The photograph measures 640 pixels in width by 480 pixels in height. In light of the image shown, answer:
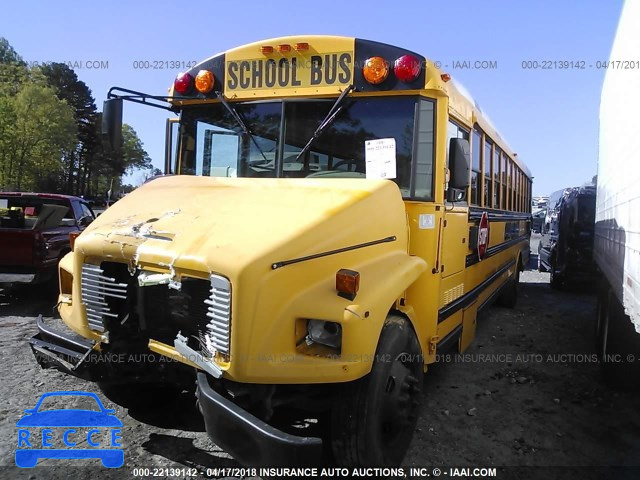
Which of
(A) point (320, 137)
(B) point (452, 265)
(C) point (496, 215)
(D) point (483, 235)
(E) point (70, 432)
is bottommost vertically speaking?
(E) point (70, 432)

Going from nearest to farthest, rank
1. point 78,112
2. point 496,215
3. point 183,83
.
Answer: point 183,83 → point 496,215 → point 78,112

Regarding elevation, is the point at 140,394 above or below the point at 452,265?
below

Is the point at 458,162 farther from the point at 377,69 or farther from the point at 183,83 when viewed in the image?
the point at 183,83

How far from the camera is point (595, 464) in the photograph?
3057 mm

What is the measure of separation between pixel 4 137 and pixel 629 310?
3561 cm

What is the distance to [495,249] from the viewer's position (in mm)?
5953

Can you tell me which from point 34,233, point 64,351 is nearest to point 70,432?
point 64,351

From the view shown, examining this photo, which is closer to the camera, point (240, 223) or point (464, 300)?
point (240, 223)

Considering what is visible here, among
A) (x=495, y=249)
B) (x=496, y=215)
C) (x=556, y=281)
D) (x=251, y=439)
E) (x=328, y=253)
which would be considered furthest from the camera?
(x=556, y=281)

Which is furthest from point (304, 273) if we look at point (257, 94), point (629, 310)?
point (629, 310)

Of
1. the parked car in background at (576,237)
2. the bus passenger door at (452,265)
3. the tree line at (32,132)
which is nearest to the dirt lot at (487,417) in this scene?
the bus passenger door at (452,265)

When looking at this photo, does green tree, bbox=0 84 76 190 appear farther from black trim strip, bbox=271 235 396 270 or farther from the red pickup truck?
black trim strip, bbox=271 235 396 270

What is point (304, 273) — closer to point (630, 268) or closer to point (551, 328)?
point (630, 268)

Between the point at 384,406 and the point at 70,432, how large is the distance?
89.3 inches
